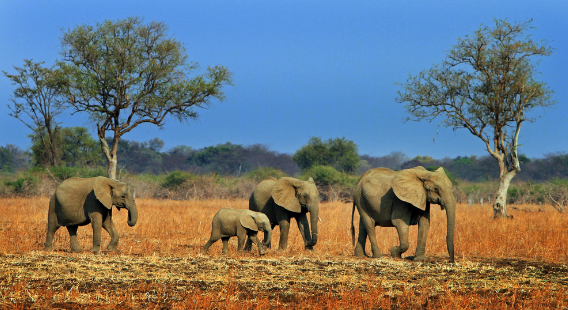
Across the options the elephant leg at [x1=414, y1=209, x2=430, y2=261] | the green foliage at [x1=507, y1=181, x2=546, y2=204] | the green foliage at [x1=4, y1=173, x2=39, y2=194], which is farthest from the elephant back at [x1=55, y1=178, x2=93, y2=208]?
the green foliage at [x1=507, y1=181, x2=546, y2=204]

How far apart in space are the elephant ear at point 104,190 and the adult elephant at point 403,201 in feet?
18.1

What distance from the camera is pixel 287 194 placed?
12688 millimetres

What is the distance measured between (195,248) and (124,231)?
430 centimetres

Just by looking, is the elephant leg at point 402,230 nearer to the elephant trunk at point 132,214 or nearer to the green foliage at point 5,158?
the elephant trunk at point 132,214

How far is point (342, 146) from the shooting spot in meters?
57.6

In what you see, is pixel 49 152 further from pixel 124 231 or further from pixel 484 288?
pixel 484 288

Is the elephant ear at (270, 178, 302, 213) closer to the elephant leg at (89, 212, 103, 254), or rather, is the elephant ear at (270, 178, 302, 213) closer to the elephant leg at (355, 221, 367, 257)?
the elephant leg at (355, 221, 367, 257)

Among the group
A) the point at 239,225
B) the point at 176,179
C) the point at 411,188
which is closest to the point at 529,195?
the point at 176,179

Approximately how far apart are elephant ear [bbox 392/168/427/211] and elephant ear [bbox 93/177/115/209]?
6.11 metres

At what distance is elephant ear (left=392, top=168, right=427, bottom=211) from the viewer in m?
10.2

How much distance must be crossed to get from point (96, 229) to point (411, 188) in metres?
6.80

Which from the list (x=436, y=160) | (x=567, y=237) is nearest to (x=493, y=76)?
(x=567, y=237)

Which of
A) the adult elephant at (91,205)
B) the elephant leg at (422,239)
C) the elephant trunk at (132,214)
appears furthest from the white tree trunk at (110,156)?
the elephant leg at (422,239)

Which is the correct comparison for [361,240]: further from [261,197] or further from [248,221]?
[261,197]
